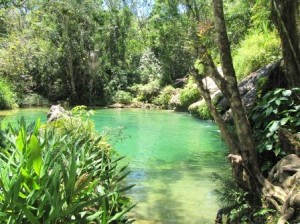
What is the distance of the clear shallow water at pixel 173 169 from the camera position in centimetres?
501

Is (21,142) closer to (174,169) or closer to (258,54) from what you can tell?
(174,169)

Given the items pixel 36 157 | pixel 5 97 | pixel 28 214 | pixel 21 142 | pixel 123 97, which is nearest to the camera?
pixel 28 214

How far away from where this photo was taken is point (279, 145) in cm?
378

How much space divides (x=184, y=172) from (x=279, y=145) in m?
3.53

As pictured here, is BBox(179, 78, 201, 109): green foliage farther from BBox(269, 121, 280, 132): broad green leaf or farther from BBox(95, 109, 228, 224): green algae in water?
BBox(269, 121, 280, 132): broad green leaf

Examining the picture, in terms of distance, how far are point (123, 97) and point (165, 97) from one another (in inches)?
124

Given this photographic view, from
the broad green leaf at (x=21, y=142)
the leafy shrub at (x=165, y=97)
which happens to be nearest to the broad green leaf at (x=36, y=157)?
the broad green leaf at (x=21, y=142)

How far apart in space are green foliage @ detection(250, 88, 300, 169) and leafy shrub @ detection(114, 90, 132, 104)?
19406mm

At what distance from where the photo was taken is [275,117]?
4.28 meters


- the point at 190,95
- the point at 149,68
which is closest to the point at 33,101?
the point at 149,68

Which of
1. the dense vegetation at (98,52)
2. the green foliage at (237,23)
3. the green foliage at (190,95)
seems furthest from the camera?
the dense vegetation at (98,52)

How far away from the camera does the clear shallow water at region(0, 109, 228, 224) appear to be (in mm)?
5014

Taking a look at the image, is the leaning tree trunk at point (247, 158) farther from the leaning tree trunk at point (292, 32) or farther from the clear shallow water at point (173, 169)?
the clear shallow water at point (173, 169)

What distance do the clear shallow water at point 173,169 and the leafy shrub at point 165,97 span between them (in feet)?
26.9
